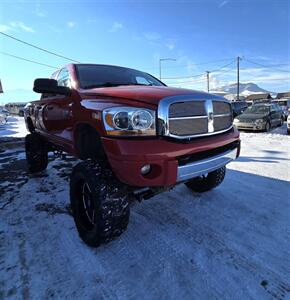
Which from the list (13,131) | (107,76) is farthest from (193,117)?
(13,131)

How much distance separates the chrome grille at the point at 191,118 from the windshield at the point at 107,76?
4.07ft

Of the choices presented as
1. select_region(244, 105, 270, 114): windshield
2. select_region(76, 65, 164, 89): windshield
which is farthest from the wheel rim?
select_region(244, 105, 270, 114): windshield

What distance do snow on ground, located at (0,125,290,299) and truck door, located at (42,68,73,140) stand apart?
101 centimetres

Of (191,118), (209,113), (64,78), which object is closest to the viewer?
(191,118)

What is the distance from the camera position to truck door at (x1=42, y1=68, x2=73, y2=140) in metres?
2.77

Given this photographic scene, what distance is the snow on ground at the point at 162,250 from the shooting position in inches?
69.2

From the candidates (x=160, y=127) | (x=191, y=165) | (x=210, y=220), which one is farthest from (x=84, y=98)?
(x=210, y=220)

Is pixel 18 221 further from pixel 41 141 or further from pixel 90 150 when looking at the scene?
pixel 41 141

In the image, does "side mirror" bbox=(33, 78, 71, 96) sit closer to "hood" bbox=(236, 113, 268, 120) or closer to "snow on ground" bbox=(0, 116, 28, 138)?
"snow on ground" bbox=(0, 116, 28, 138)

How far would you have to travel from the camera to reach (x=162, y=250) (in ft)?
7.25

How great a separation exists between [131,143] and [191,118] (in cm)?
65

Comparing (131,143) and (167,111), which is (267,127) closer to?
(167,111)

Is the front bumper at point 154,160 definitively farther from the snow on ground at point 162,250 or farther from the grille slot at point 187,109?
the snow on ground at point 162,250

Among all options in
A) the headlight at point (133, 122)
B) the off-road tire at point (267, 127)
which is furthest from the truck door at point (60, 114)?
the off-road tire at point (267, 127)
